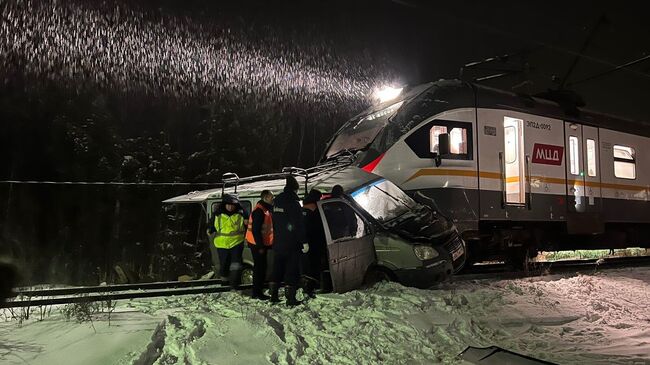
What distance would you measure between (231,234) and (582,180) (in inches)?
351

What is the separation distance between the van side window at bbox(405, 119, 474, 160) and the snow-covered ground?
337 centimetres

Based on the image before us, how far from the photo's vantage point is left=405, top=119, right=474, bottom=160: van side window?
382 inches

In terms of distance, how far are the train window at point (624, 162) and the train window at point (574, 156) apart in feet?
6.01

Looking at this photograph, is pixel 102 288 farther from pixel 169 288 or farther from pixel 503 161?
pixel 503 161

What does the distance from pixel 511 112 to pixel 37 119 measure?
74.3 ft

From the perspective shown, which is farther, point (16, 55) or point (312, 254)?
point (16, 55)

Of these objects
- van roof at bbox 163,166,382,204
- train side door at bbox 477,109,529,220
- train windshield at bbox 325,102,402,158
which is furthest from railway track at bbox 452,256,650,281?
train windshield at bbox 325,102,402,158

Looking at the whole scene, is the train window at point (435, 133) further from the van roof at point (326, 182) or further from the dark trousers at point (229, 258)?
the dark trousers at point (229, 258)

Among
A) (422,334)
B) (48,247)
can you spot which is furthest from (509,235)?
(48,247)

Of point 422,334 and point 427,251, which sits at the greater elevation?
point 427,251

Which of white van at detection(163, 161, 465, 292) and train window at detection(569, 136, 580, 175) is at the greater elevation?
train window at detection(569, 136, 580, 175)

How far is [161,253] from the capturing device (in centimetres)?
2483

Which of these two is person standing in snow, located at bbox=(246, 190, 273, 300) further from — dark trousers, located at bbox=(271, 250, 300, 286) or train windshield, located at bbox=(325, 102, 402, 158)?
train windshield, located at bbox=(325, 102, 402, 158)

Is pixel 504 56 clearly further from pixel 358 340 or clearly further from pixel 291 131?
pixel 291 131
